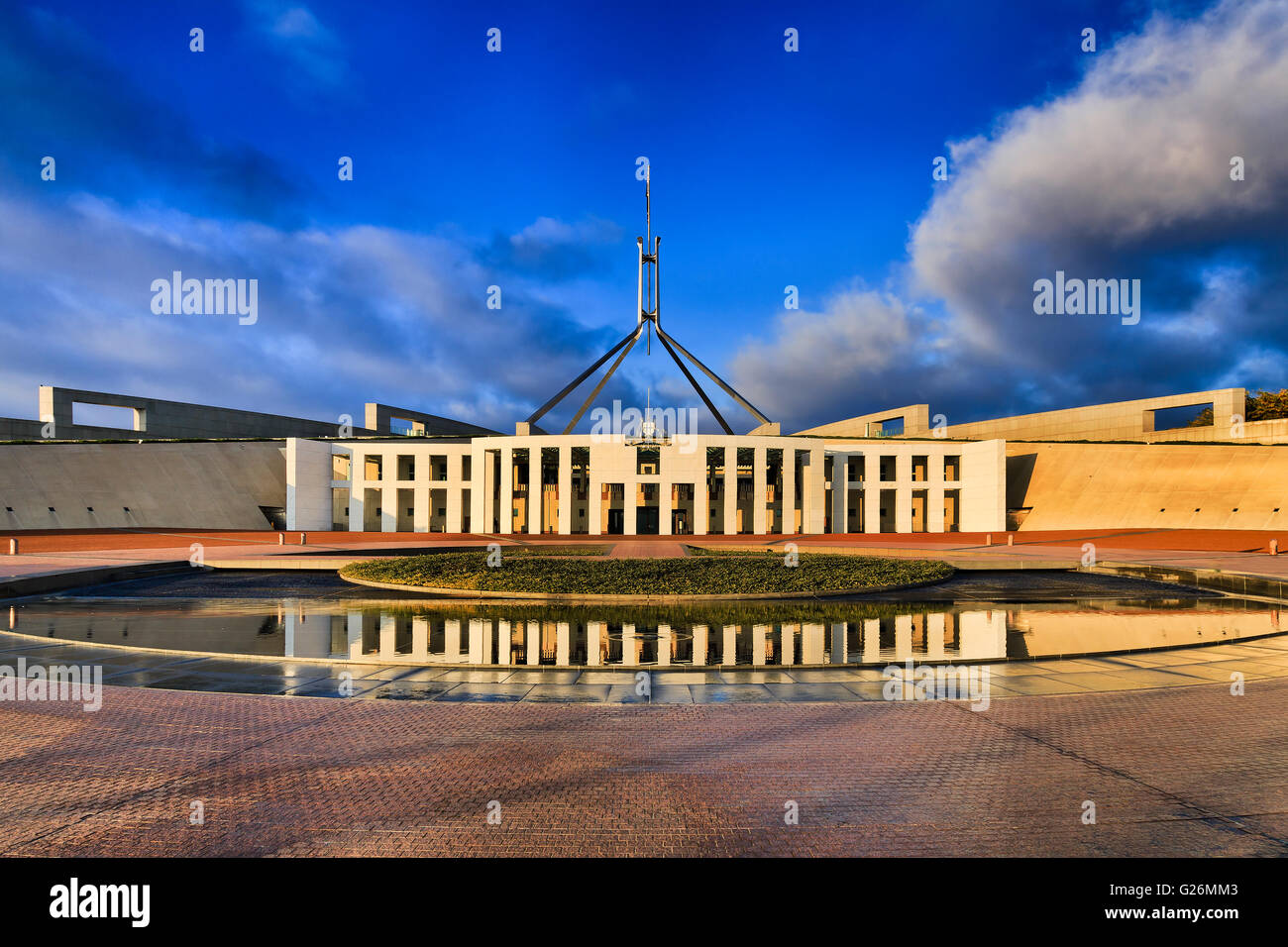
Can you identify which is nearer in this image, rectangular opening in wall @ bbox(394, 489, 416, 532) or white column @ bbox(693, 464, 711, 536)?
white column @ bbox(693, 464, 711, 536)

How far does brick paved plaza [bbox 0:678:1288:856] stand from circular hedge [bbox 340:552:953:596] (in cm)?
963

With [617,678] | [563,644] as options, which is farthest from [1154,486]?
[617,678]

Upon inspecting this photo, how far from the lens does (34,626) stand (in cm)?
1257

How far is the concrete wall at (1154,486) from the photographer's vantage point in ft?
138

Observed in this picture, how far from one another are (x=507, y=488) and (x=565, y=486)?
460 cm

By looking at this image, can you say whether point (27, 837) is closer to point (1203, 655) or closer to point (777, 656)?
point (777, 656)

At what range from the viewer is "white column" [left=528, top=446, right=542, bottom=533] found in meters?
44.8

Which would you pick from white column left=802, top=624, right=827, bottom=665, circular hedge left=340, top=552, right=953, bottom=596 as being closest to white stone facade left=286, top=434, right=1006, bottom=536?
circular hedge left=340, top=552, right=953, bottom=596

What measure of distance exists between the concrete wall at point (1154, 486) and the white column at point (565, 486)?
112ft

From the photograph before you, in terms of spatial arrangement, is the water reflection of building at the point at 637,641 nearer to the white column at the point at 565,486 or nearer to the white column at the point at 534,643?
the white column at the point at 534,643

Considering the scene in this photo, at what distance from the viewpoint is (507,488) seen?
47.2m

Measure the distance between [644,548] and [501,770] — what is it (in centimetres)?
2425

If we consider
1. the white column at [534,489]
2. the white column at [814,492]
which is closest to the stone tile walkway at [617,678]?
the white column at [534,489]

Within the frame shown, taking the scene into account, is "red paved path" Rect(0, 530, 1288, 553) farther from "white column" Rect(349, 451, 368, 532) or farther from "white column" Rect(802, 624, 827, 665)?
"white column" Rect(802, 624, 827, 665)
